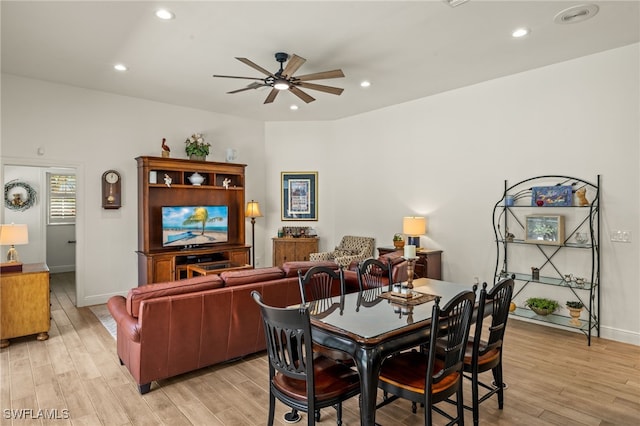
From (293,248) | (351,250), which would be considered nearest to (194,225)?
(293,248)

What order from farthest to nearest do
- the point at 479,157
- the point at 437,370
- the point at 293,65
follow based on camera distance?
1. the point at 479,157
2. the point at 293,65
3. the point at 437,370

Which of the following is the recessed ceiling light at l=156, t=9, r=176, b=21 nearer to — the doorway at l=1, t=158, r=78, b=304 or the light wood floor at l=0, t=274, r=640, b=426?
the light wood floor at l=0, t=274, r=640, b=426

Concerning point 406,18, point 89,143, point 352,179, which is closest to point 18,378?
point 89,143

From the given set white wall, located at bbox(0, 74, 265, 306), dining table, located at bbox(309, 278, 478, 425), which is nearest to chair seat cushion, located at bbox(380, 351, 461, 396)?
dining table, located at bbox(309, 278, 478, 425)

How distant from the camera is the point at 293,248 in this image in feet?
24.1

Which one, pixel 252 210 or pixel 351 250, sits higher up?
pixel 252 210

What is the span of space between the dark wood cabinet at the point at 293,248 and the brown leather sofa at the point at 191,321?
11.8 feet

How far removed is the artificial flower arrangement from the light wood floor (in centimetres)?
332

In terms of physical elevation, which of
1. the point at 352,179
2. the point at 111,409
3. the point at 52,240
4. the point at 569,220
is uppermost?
the point at 352,179

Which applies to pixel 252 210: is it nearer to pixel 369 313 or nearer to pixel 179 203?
pixel 179 203

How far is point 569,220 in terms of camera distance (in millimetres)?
4547

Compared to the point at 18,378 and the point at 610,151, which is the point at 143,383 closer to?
the point at 18,378

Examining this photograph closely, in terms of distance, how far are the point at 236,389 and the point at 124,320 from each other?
1081mm

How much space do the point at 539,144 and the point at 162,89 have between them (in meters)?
5.39
